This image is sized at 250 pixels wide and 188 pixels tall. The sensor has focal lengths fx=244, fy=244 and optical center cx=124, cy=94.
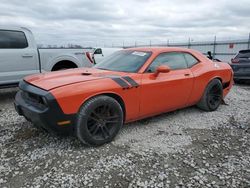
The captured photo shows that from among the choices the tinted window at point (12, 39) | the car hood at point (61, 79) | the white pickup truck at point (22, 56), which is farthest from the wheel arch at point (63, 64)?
the car hood at point (61, 79)

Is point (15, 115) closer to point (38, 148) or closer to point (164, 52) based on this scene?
point (38, 148)

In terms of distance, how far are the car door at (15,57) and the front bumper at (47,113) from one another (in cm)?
275

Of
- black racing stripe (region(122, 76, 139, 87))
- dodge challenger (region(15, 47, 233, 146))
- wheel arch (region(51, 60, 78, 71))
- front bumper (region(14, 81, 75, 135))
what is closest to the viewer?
front bumper (region(14, 81, 75, 135))

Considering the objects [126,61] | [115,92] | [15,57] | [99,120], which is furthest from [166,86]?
[15,57]

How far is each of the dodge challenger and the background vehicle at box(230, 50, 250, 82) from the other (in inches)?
170

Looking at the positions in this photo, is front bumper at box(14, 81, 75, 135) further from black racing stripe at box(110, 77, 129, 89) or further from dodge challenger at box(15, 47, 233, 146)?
black racing stripe at box(110, 77, 129, 89)

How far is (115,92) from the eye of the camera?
3.64m

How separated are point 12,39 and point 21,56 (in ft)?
1.54

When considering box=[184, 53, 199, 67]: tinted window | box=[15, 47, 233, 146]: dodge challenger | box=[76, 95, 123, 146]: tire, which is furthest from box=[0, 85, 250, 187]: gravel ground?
box=[184, 53, 199, 67]: tinted window

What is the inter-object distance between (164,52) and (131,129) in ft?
5.20

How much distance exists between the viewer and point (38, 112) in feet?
10.6

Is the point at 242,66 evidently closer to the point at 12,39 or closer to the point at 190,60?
the point at 190,60

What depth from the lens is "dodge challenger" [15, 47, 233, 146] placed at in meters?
3.25

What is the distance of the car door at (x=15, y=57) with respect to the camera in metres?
5.85
